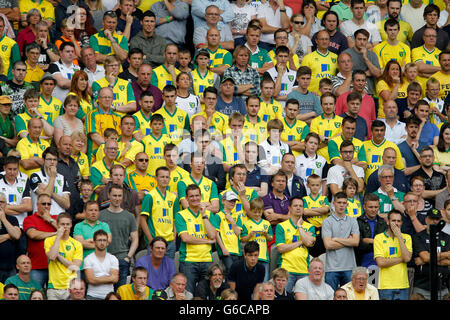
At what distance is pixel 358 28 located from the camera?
17125mm

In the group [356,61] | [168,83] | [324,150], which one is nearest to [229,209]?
[324,150]

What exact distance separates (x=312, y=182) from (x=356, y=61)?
3.70 meters

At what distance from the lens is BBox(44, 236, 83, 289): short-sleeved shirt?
11758 mm

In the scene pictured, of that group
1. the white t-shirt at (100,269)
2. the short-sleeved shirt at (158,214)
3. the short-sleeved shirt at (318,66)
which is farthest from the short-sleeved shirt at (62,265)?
→ the short-sleeved shirt at (318,66)

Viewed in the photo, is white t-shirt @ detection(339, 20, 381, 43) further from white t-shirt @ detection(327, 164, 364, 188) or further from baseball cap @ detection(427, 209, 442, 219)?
baseball cap @ detection(427, 209, 442, 219)

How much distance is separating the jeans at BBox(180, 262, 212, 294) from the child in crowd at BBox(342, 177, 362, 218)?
91.8 inches

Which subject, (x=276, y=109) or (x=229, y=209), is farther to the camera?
(x=276, y=109)

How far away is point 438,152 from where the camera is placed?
14.6 meters

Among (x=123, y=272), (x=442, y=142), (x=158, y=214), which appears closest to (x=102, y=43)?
(x=158, y=214)

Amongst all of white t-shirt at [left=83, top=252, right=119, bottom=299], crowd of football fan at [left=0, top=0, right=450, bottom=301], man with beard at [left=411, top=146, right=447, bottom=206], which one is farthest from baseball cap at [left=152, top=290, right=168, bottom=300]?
man with beard at [left=411, top=146, right=447, bottom=206]

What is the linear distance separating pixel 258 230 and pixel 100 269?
7.20ft
